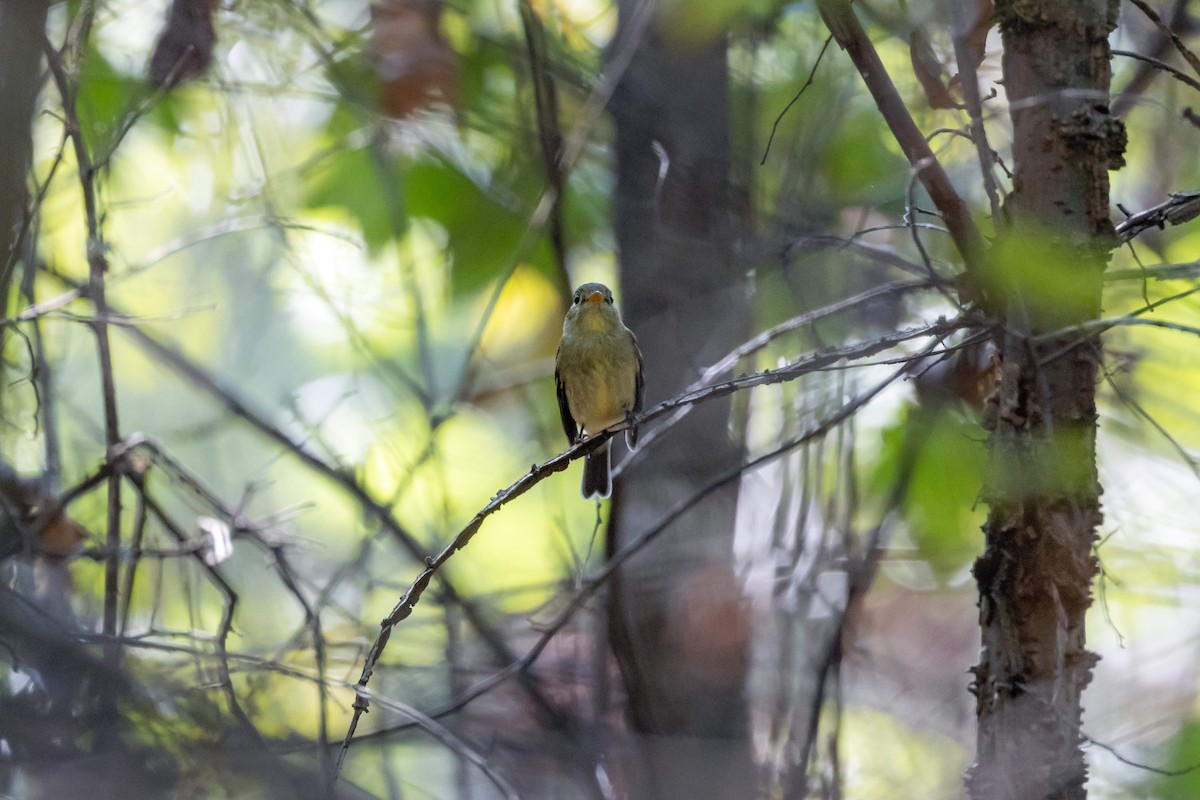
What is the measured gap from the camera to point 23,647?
9.64ft

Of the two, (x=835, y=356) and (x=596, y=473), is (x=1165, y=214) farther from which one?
(x=596, y=473)

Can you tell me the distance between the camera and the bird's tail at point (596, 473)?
4598mm

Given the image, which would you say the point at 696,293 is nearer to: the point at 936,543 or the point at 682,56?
the point at 682,56

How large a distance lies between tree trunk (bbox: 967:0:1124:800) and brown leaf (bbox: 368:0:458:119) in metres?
2.85

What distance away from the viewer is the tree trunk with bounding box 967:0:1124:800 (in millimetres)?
1999

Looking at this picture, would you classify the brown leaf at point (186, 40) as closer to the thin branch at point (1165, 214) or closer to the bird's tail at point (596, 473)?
the bird's tail at point (596, 473)

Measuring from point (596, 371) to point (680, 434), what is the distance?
0.94 meters

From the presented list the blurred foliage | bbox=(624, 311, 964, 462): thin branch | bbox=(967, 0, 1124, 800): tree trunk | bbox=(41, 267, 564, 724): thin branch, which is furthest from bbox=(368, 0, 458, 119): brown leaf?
bbox=(967, 0, 1124, 800): tree trunk

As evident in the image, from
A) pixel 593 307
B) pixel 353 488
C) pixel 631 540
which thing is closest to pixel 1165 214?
pixel 631 540

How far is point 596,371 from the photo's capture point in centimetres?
449

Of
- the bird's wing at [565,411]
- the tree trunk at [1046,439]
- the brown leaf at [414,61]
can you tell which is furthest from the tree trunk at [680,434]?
the tree trunk at [1046,439]

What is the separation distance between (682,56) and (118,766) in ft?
9.26

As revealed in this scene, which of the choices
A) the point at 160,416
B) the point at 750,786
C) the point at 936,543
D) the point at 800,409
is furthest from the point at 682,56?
the point at 160,416

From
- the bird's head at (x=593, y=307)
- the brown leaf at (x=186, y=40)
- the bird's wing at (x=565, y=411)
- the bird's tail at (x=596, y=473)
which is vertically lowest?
the bird's tail at (x=596, y=473)
